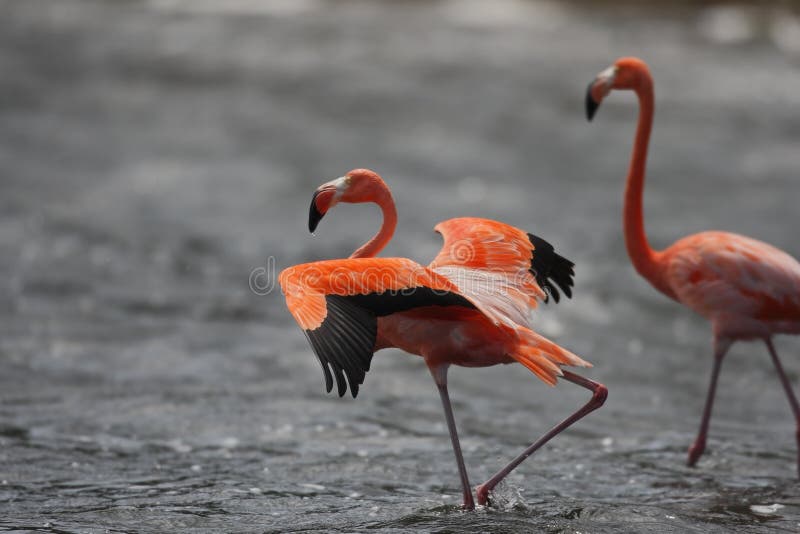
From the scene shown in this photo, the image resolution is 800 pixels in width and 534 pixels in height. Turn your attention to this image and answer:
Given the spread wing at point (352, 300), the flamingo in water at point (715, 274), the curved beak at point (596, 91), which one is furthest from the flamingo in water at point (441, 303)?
the flamingo in water at point (715, 274)

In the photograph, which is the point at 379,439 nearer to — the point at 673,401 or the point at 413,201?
the point at 673,401

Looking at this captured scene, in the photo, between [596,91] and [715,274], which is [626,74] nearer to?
[596,91]

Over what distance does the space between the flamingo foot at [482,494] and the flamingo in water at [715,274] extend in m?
1.69

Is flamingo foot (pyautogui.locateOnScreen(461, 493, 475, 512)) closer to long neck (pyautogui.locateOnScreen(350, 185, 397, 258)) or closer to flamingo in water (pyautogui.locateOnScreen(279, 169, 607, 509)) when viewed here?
flamingo in water (pyautogui.locateOnScreen(279, 169, 607, 509))

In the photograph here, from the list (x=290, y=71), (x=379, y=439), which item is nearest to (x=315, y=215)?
(x=379, y=439)

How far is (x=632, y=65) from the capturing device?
6.39m

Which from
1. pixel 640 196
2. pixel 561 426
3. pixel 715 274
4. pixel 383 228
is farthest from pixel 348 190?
pixel 715 274

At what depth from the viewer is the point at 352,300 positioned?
4410mm

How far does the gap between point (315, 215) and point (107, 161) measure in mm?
9414

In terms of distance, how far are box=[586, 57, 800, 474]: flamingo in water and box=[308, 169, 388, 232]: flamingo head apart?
1473mm

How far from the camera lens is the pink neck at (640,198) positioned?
641 cm

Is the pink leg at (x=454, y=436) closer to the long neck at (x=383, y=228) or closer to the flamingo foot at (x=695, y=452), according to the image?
the long neck at (x=383, y=228)

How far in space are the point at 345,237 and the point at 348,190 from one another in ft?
22.0

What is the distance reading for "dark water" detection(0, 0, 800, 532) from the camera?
559 centimetres
